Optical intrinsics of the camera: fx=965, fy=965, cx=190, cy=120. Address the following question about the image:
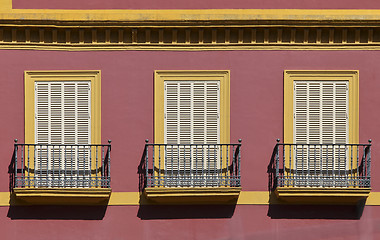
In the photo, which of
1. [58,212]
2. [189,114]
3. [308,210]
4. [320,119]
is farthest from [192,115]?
[58,212]

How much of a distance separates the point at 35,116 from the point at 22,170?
4.00ft

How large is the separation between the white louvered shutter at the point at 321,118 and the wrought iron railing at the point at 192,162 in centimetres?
147

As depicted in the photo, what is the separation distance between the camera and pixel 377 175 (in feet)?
68.0

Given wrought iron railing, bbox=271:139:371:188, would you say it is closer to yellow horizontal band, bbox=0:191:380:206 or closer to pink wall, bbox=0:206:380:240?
yellow horizontal band, bbox=0:191:380:206

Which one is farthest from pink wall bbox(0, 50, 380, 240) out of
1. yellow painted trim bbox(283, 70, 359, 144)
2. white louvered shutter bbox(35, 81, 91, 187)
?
white louvered shutter bbox(35, 81, 91, 187)

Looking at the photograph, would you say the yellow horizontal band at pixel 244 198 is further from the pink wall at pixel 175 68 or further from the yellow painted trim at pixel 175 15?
the yellow painted trim at pixel 175 15

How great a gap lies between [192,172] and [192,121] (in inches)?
43.3

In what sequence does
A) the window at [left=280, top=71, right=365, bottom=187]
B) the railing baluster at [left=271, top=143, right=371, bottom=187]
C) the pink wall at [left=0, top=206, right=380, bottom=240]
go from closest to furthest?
the railing baluster at [left=271, top=143, right=371, bottom=187] < the pink wall at [left=0, top=206, right=380, bottom=240] < the window at [left=280, top=71, right=365, bottom=187]

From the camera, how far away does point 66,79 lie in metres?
20.8

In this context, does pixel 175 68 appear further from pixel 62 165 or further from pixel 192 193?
pixel 62 165

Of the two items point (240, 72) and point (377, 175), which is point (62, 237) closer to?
point (240, 72)

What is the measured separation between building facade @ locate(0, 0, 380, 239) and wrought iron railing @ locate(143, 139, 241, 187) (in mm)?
30

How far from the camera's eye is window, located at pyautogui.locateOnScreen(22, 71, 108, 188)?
2069 cm
